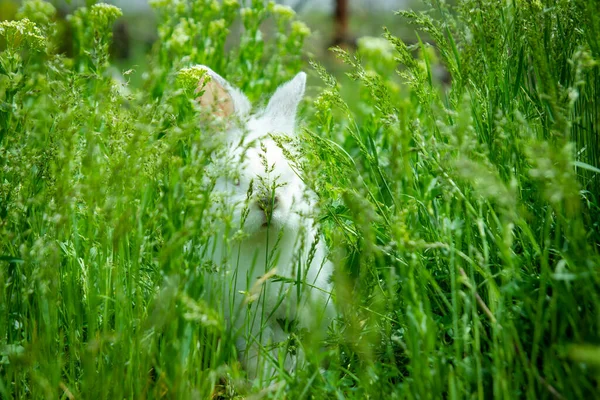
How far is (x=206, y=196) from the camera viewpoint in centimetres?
131

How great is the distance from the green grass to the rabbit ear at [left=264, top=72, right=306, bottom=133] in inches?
17.1

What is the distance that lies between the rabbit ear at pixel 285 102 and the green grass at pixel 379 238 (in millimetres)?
435

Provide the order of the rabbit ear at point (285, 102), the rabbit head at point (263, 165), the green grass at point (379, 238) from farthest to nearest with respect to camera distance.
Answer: the rabbit ear at point (285, 102), the rabbit head at point (263, 165), the green grass at point (379, 238)

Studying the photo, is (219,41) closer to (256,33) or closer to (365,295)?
(256,33)

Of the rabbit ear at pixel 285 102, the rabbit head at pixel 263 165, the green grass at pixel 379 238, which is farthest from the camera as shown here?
the rabbit ear at pixel 285 102

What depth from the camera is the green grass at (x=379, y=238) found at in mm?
1255

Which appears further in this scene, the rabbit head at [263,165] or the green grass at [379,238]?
the rabbit head at [263,165]

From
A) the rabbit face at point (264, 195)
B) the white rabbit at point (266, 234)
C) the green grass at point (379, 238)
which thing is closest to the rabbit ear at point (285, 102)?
the white rabbit at point (266, 234)

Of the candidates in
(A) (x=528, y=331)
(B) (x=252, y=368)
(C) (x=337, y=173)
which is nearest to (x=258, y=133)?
(C) (x=337, y=173)

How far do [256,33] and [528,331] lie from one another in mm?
2776

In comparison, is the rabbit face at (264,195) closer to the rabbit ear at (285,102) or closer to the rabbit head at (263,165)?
the rabbit head at (263,165)

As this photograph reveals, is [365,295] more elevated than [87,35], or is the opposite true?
[87,35]

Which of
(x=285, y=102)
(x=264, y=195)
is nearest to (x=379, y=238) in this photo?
(x=264, y=195)

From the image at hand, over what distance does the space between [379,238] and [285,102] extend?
93cm
